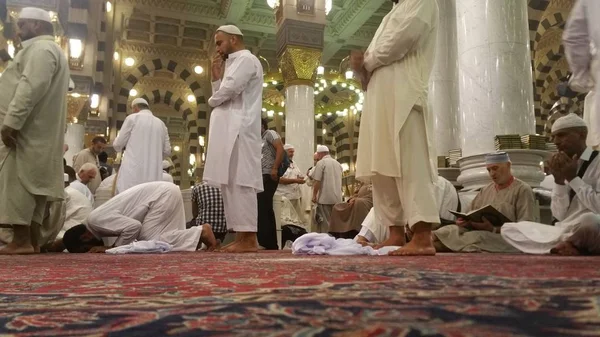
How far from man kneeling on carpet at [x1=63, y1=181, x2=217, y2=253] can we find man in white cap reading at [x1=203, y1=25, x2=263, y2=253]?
1.91 feet

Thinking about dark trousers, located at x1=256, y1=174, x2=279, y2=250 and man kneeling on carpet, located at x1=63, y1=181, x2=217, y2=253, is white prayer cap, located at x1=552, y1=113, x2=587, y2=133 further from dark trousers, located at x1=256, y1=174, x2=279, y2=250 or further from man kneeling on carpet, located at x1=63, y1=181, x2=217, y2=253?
man kneeling on carpet, located at x1=63, y1=181, x2=217, y2=253

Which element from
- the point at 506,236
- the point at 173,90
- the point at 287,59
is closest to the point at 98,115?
the point at 287,59

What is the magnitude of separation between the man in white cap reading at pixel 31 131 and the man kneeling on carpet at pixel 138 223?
39 centimetres

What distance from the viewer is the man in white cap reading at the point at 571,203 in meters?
2.91

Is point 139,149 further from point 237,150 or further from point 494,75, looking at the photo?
point 494,75

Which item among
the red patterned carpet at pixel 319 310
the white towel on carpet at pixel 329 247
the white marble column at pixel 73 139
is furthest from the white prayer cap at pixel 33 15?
the white marble column at pixel 73 139

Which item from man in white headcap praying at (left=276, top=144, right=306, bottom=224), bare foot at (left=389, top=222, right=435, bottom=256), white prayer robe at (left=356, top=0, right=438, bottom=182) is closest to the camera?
bare foot at (left=389, top=222, right=435, bottom=256)

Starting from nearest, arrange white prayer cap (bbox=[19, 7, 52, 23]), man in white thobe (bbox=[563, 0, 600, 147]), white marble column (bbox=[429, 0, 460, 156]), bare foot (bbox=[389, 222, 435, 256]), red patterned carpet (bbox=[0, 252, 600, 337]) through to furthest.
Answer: red patterned carpet (bbox=[0, 252, 600, 337]) < man in white thobe (bbox=[563, 0, 600, 147]) < bare foot (bbox=[389, 222, 435, 256]) < white prayer cap (bbox=[19, 7, 52, 23]) < white marble column (bbox=[429, 0, 460, 156])

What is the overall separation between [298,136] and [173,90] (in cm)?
881

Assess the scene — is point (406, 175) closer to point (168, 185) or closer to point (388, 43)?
point (388, 43)

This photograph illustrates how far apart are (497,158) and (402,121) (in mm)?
1618

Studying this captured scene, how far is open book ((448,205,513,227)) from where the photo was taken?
141 inches

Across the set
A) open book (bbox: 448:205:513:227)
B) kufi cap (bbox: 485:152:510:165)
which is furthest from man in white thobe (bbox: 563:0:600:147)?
kufi cap (bbox: 485:152:510:165)

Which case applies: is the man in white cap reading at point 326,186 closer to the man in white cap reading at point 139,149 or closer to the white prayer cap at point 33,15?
the man in white cap reading at point 139,149
